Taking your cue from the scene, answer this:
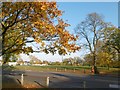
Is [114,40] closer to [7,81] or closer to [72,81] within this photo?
[72,81]

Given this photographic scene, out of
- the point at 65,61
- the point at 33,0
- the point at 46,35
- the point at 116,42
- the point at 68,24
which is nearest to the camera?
the point at 33,0

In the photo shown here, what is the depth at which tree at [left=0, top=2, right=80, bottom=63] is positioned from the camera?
10.6m

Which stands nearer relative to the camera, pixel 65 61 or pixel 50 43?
pixel 50 43

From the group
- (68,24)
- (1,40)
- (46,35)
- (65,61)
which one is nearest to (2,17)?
(1,40)

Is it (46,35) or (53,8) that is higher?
(53,8)

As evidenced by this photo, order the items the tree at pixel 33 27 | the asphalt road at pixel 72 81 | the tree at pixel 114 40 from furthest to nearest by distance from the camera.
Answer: the tree at pixel 114 40 → the asphalt road at pixel 72 81 → the tree at pixel 33 27

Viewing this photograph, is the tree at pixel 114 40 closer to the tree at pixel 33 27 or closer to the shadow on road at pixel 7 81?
the shadow on road at pixel 7 81

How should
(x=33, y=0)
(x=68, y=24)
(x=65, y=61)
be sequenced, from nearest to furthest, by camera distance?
(x=33, y=0) → (x=68, y=24) → (x=65, y=61)

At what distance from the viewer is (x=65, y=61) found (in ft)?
370

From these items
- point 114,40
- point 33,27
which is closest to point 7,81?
point 33,27

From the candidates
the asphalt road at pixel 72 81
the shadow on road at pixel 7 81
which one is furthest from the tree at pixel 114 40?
the shadow on road at pixel 7 81

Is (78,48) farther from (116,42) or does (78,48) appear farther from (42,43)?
(116,42)

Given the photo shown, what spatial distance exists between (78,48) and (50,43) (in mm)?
1386

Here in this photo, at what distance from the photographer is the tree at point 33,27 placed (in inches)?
419
